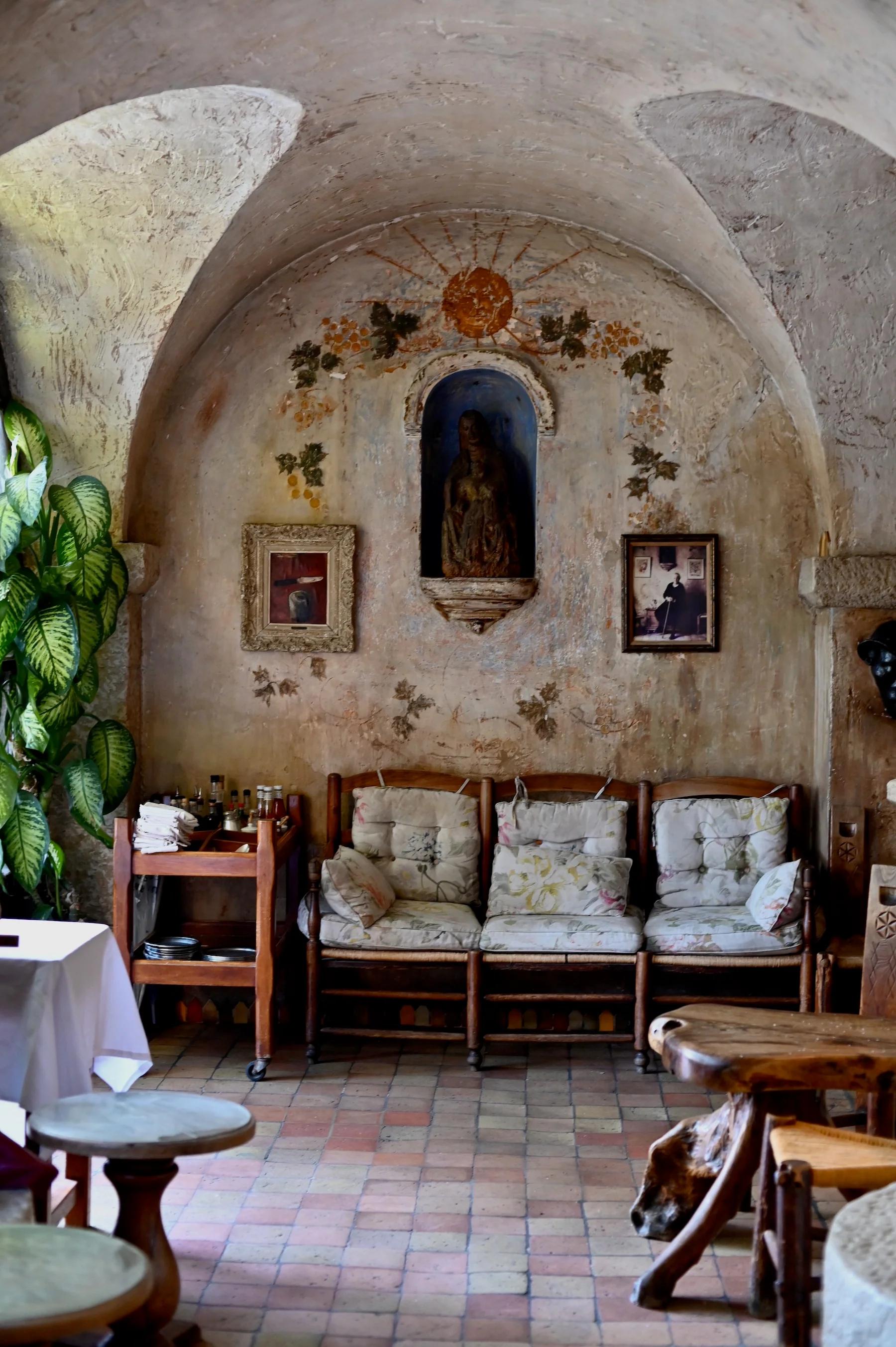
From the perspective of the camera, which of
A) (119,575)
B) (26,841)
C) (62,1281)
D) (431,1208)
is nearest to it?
(62,1281)

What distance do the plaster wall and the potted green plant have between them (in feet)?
2.02

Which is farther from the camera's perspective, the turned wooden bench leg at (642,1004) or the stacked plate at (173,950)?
the stacked plate at (173,950)

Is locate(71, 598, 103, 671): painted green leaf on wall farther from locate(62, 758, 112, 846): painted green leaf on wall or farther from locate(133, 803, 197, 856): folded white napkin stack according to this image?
locate(133, 803, 197, 856): folded white napkin stack

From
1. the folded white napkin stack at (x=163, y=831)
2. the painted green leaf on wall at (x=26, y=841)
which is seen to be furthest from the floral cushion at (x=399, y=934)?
the painted green leaf on wall at (x=26, y=841)

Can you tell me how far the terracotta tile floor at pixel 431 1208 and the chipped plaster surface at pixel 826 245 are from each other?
8.63 ft

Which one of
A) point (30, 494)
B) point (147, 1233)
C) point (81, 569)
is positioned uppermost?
point (30, 494)

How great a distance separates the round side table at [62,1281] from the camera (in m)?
2.15

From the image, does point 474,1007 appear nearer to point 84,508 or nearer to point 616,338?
point 84,508

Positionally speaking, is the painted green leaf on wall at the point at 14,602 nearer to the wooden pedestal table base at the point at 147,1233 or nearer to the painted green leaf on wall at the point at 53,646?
the painted green leaf on wall at the point at 53,646

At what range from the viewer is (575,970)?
5367 mm

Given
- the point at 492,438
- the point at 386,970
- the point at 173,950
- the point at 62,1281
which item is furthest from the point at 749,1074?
the point at 492,438

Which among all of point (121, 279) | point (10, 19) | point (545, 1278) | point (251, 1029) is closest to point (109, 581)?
point (121, 279)

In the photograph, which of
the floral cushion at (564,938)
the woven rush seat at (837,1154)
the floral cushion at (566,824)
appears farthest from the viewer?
the floral cushion at (566,824)

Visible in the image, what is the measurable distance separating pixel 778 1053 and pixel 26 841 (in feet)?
9.74
